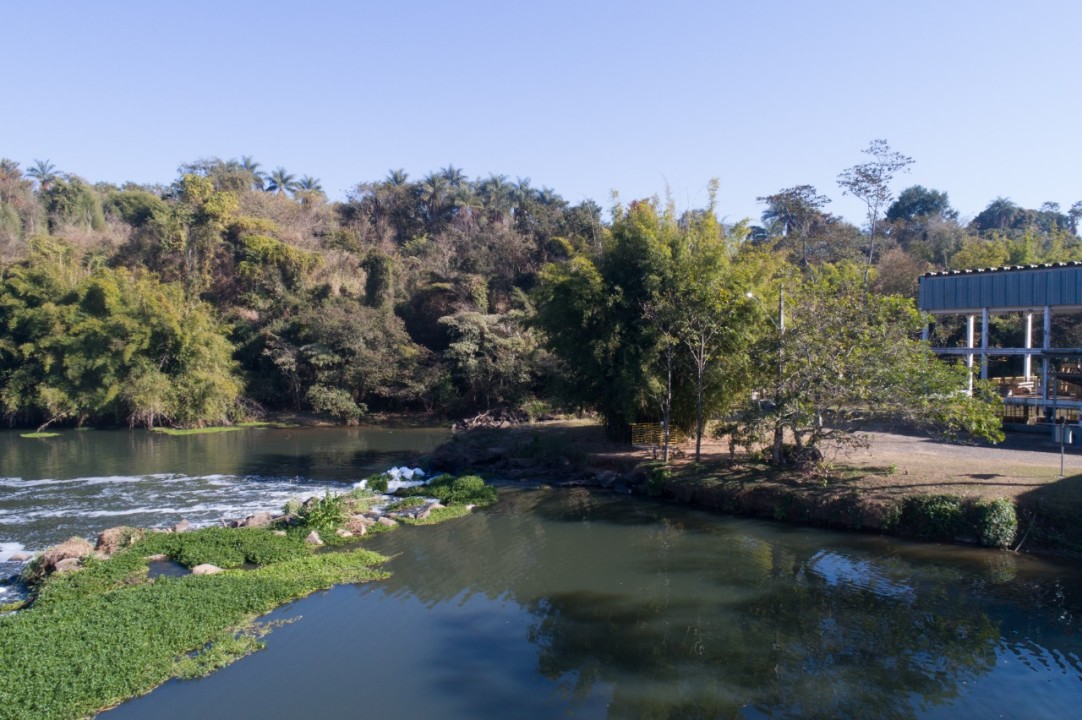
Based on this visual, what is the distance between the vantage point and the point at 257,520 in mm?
17562

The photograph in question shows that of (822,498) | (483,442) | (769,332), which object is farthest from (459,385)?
(822,498)

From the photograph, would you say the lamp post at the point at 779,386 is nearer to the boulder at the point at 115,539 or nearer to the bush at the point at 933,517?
the bush at the point at 933,517

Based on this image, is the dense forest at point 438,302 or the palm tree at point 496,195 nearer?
the dense forest at point 438,302

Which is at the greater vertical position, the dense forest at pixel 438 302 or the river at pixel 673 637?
the dense forest at pixel 438 302

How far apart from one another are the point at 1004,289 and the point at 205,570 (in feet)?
87.4

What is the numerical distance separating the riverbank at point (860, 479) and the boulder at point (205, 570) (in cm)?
1159

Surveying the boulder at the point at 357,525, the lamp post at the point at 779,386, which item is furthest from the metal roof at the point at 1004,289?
the boulder at the point at 357,525

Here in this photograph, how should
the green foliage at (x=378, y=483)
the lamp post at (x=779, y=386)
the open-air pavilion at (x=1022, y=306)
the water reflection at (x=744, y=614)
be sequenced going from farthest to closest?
the open-air pavilion at (x=1022, y=306)
the green foliage at (x=378, y=483)
the lamp post at (x=779, y=386)
the water reflection at (x=744, y=614)

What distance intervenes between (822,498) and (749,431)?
2.73m

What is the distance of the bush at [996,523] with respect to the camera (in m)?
14.8

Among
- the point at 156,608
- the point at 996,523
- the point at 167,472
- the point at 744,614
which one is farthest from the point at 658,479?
the point at 167,472

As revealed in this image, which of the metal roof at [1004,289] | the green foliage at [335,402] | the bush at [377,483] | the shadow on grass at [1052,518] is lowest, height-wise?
the bush at [377,483]

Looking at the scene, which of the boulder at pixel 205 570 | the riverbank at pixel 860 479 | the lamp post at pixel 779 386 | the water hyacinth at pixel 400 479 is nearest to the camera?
the boulder at pixel 205 570

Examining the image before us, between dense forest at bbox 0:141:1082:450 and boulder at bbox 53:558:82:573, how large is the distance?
49.5 feet
